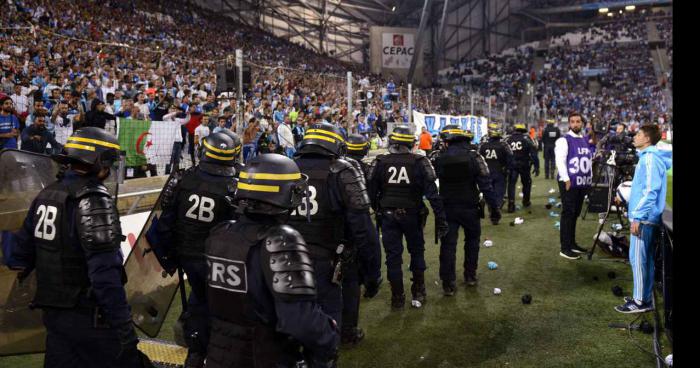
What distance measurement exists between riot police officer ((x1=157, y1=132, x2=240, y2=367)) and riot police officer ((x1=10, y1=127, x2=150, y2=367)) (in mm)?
935

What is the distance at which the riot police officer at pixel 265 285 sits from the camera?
2.29 metres

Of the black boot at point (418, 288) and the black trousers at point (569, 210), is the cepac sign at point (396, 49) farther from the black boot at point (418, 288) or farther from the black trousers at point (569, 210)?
the black boot at point (418, 288)

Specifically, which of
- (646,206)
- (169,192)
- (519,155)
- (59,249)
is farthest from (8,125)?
(519,155)

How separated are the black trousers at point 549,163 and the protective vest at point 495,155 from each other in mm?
5848

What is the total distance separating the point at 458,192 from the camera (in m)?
6.49

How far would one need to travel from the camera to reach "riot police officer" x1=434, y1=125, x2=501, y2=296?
6434 millimetres

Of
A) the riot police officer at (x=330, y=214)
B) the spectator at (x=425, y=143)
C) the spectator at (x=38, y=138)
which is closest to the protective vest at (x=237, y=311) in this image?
the riot police officer at (x=330, y=214)

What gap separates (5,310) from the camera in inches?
155

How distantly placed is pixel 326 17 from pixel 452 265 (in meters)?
39.9

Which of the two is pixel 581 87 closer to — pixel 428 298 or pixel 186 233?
pixel 428 298

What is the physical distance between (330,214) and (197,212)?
102cm

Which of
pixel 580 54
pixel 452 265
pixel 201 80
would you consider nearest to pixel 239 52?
pixel 452 265

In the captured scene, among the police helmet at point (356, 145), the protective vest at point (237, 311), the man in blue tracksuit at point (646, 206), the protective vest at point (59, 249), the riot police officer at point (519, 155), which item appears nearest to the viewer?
the protective vest at point (237, 311)

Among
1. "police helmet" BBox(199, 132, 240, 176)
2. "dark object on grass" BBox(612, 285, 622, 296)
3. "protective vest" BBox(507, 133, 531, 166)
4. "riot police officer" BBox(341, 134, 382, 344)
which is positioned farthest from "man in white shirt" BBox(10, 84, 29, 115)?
"protective vest" BBox(507, 133, 531, 166)
